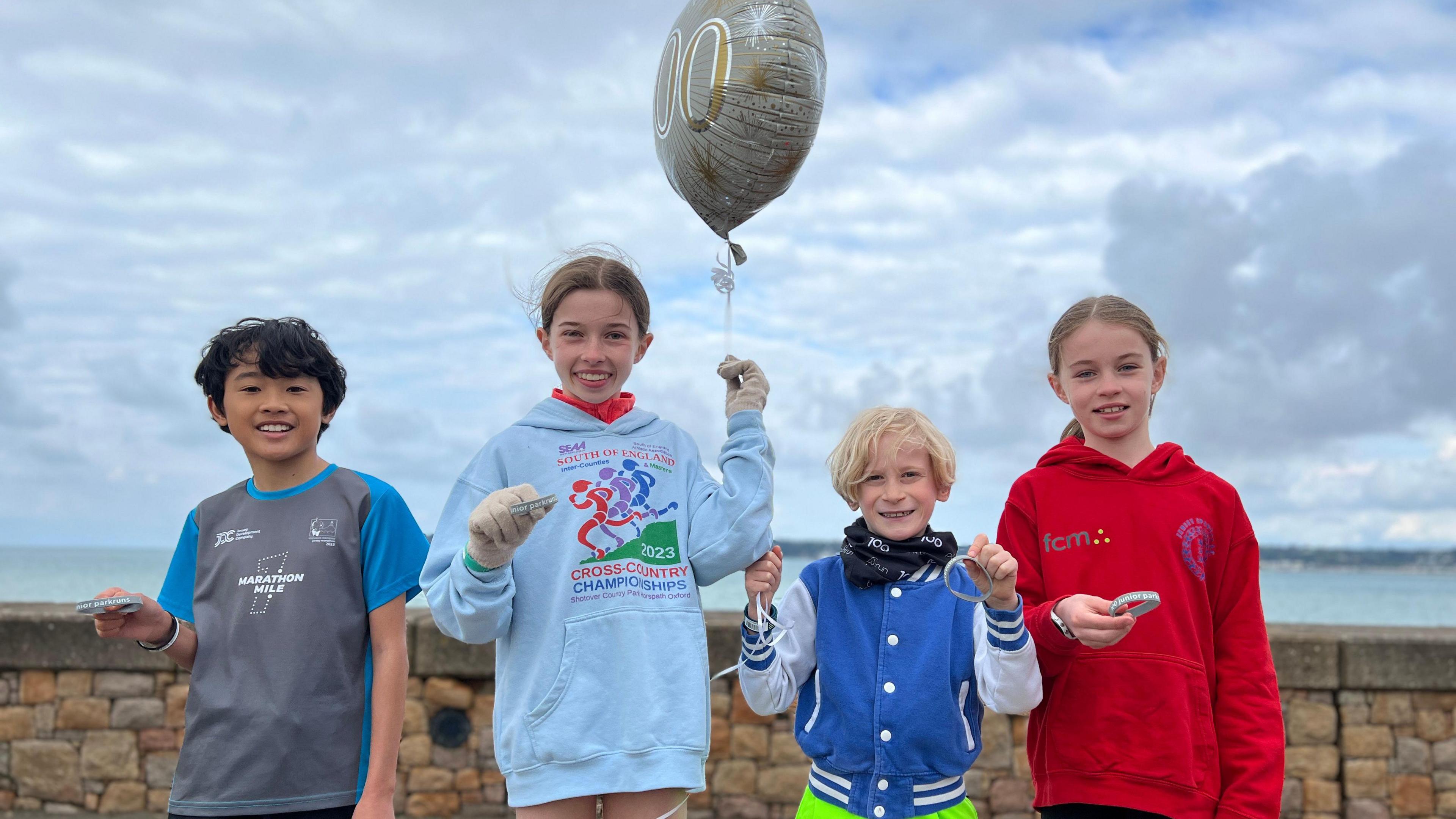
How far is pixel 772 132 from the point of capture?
7.55ft

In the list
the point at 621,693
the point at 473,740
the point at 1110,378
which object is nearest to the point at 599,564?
the point at 621,693

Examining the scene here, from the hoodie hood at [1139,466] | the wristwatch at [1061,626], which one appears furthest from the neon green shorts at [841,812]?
the hoodie hood at [1139,466]

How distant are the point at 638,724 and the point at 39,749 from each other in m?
3.96

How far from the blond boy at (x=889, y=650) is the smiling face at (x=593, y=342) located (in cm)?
53

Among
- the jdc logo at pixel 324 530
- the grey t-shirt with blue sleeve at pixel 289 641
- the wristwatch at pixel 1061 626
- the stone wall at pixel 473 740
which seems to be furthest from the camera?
the stone wall at pixel 473 740

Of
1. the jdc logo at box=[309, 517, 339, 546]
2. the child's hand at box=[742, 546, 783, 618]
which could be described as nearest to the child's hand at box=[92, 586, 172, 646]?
the jdc logo at box=[309, 517, 339, 546]

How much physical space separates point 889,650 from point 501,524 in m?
0.82

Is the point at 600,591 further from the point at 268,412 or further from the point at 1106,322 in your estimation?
the point at 1106,322

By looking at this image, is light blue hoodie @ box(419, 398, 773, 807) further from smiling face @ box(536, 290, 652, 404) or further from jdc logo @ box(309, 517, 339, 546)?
jdc logo @ box(309, 517, 339, 546)

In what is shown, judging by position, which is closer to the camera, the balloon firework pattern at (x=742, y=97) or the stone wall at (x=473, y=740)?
the balloon firework pattern at (x=742, y=97)

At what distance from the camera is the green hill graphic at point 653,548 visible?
2168 mm

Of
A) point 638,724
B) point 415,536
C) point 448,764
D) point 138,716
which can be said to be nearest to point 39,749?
point 138,716

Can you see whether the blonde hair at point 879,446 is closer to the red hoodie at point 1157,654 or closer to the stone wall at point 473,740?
the red hoodie at point 1157,654

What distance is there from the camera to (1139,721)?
6.88ft
